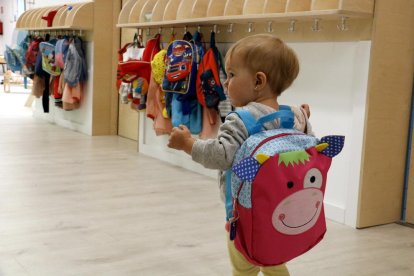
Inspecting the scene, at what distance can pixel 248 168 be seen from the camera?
1375mm

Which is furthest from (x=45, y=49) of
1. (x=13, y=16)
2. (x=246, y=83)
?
(x=13, y=16)

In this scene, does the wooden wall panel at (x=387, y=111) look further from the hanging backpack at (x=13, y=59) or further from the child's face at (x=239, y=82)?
the hanging backpack at (x=13, y=59)

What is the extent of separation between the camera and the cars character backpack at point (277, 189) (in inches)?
54.8

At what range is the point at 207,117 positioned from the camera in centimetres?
396

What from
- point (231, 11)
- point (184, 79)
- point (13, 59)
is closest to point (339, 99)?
point (231, 11)

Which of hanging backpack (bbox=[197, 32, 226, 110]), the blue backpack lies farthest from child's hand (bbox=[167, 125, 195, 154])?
the blue backpack

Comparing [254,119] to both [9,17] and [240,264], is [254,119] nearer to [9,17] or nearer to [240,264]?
[240,264]

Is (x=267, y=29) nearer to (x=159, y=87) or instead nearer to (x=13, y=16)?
(x=159, y=87)

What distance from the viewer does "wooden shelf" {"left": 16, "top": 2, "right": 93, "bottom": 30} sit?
5.70 meters

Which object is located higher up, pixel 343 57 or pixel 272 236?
pixel 343 57

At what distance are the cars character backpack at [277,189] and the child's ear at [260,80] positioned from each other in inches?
3.2

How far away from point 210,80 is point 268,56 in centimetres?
229

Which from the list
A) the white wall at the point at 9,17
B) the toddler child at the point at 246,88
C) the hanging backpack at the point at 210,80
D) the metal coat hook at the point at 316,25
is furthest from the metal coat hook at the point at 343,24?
the white wall at the point at 9,17

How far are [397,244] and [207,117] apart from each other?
166 cm
